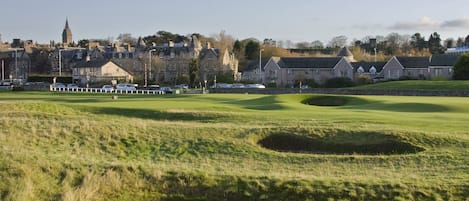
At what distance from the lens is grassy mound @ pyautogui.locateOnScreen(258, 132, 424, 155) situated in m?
21.4

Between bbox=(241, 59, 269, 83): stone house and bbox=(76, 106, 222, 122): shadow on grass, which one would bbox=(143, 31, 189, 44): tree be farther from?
bbox=(76, 106, 222, 122): shadow on grass

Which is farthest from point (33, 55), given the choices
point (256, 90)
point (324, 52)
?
point (256, 90)

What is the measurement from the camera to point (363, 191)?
15.1 metres

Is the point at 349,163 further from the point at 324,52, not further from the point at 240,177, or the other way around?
the point at 324,52

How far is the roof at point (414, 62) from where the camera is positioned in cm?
9572

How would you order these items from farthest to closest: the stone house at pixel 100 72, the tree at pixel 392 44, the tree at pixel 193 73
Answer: the tree at pixel 392 44
the stone house at pixel 100 72
the tree at pixel 193 73

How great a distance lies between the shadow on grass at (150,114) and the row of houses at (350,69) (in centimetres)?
5892

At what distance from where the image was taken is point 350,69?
3905 inches

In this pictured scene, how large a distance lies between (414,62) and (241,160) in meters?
83.9

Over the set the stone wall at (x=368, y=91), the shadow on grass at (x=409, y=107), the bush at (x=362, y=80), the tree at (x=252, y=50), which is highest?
the tree at (x=252, y=50)

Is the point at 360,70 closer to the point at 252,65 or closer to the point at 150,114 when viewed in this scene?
the point at 252,65

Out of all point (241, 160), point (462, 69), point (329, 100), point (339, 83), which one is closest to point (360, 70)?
point (339, 83)

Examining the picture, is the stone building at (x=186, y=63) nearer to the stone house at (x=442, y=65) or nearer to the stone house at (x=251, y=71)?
the stone house at (x=251, y=71)

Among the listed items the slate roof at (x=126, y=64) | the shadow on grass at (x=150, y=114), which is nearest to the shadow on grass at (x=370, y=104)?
the shadow on grass at (x=150, y=114)
